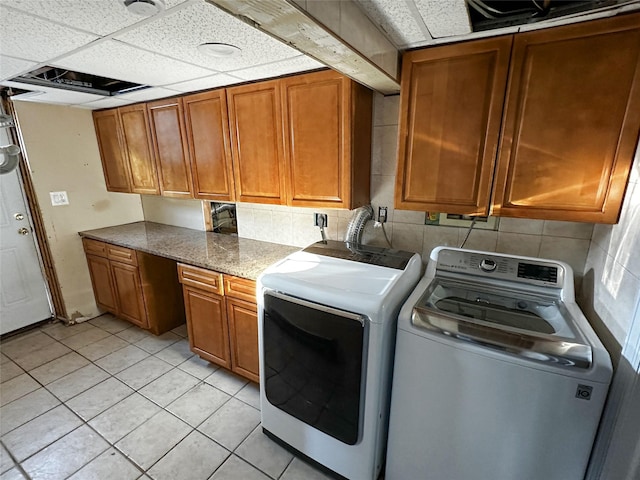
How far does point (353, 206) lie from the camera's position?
1793 mm

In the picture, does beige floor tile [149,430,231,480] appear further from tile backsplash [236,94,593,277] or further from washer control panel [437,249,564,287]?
washer control panel [437,249,564,287]

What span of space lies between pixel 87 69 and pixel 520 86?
7.21ft

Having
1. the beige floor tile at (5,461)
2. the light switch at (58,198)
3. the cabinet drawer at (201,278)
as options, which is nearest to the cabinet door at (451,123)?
the cabinet drawer at (201,278)

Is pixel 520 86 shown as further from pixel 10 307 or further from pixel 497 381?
pixel 10 307

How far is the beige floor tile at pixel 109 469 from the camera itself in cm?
155

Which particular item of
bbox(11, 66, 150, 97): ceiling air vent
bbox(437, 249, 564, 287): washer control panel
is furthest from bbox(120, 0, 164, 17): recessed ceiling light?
bbox(437, 249, 564, 287): washer control panel

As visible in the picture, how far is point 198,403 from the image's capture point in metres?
2.02

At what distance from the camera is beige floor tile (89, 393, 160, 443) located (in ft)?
5.91

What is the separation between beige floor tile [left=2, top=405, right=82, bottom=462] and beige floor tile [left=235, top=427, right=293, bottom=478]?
1087 mm

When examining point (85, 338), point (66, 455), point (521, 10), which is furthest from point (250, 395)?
point (521, 10)

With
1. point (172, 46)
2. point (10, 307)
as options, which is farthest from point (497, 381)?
point (10, 307)

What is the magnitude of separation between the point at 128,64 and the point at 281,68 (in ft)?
2.63

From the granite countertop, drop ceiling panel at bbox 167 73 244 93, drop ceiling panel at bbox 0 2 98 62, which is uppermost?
drop ceiling panel at bbox 0 2 98 62

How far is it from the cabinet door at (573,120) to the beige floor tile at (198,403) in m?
2.13
